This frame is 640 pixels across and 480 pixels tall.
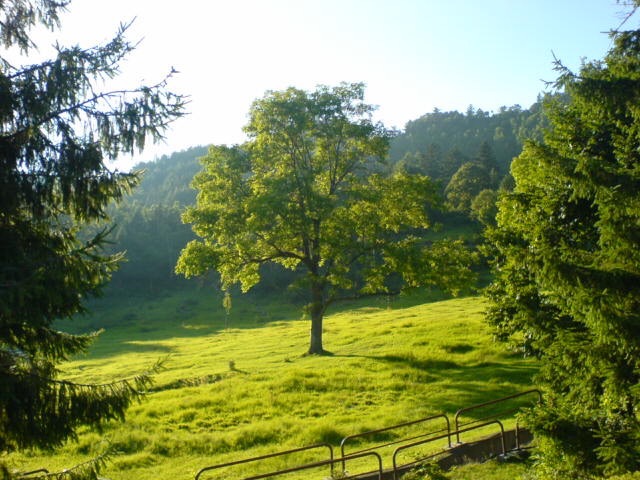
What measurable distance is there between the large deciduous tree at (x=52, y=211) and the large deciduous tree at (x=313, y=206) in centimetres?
2030

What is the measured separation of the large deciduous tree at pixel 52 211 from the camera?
780cm

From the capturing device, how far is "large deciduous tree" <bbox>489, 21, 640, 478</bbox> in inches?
357

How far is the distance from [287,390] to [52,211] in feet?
56.2

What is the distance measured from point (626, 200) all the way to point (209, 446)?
14.6 meters

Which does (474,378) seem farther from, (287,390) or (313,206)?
(313,206)

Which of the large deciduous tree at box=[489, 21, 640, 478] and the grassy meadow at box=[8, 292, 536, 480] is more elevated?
the large deciduous tree at box=[489, 21, 640, 478]

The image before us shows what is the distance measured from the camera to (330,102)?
1288 inches

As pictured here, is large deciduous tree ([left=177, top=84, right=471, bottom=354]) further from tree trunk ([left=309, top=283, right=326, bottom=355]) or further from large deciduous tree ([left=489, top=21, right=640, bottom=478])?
large deciduous tree ([left=489, top=21, right=640, bottom=478])

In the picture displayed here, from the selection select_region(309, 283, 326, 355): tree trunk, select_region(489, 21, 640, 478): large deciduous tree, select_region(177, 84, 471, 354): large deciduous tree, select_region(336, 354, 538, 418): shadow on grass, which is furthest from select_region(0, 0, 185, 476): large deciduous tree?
select_region(309, 283, 326, 355): tree trunk

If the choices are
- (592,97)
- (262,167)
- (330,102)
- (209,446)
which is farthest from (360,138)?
(592,97)

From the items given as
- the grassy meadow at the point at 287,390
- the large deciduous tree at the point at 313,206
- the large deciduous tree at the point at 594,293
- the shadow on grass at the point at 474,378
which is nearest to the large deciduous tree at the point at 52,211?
the grassy meadow at the point at 287,390

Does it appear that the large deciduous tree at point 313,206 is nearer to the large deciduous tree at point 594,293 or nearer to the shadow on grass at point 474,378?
the shadow on grass at point 474,378

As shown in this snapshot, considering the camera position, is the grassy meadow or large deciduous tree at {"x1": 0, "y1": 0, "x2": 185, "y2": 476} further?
the grassy meadow

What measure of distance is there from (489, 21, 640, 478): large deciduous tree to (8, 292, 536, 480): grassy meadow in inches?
238
